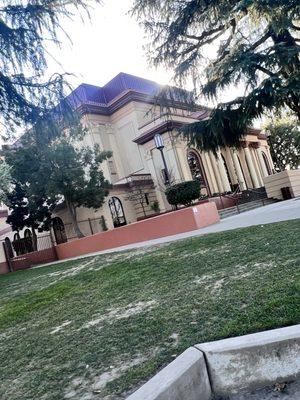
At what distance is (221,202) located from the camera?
73.1 feet

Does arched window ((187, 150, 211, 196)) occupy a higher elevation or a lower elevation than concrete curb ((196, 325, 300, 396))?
higher

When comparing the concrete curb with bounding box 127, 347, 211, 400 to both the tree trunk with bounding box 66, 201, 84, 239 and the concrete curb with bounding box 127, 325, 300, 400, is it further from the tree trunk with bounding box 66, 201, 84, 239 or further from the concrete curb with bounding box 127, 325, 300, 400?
the tree trunk with bounding box 66, 201, 84, 239

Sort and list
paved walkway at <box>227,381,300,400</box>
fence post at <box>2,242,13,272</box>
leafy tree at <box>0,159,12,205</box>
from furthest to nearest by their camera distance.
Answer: fence post at <box>2,242,13,272</box>, leafy tree at <box>0,159,12,205</box>, paved walkway at <box>227,381,300,400</box>

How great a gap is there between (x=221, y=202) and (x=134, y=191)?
7.42m

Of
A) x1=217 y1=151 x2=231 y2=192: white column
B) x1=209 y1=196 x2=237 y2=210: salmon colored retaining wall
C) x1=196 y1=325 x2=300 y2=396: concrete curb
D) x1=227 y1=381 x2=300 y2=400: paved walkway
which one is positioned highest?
x1=217 y1=151 x2=231 y2=192: white column

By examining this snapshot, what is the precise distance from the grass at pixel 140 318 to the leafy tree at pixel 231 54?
24.2 feet

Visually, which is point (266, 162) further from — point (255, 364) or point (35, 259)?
point (255, 364)

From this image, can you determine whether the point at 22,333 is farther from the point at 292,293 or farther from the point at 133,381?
the point at 292,293

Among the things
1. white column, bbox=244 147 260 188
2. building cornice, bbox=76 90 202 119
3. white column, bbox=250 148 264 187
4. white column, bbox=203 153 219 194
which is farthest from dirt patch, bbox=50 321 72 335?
white column, bbox=250 148 264 187

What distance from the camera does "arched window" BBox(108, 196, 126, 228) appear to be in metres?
25.6

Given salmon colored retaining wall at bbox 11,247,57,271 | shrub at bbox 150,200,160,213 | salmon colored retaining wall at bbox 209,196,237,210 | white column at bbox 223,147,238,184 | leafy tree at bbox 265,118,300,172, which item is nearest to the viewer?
salmon colored retaining wall at bbox 11,247,57,271

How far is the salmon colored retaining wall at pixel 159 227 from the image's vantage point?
495 inches

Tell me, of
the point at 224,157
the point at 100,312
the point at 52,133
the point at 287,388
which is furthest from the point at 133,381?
the point at 224,157

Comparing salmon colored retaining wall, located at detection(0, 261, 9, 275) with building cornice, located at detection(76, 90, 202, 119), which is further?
building cornice, located at detection(76, 90, 202, 119)
